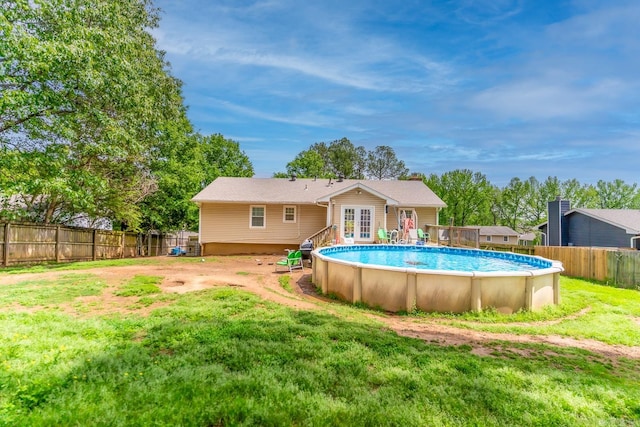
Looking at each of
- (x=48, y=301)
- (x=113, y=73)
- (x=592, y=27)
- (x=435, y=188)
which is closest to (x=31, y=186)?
(x=113, y=73)

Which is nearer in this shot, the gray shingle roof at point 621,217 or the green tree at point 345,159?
the gray shingle roof at point 621,217

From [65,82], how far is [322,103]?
18737mm

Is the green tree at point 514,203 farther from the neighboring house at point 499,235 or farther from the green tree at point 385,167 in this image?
the green tree at point 385,167

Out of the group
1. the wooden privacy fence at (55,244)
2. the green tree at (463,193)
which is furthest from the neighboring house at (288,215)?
the green tree at (463,193)

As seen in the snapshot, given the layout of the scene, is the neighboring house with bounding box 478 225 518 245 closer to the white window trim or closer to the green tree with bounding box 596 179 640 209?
the green tree with bounding box 596 179 640 209

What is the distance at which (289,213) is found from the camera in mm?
18938

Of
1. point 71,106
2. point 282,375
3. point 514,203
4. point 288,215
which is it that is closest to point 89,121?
point 71,106

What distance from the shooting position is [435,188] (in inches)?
2087

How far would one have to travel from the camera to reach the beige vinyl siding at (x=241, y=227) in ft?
61.1

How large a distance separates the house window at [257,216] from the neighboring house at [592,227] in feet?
77.9

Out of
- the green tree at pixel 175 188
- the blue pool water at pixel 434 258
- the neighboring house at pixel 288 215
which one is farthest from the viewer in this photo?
the green tree at pixel 175 188

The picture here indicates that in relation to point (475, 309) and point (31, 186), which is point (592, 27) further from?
point (31, 186)

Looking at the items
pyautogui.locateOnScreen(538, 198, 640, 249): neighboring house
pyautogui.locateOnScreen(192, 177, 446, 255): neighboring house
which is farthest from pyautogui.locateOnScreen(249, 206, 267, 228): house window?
pyautogui.locateOnScreen(538, 198, 640, 249): neighboring house

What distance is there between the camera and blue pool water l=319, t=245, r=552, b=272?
11.5 metres
